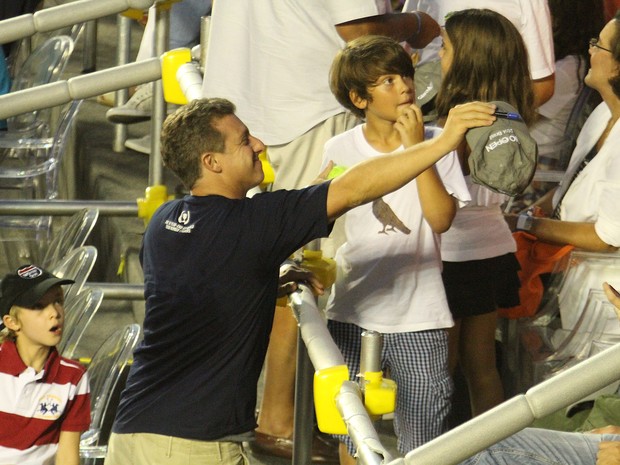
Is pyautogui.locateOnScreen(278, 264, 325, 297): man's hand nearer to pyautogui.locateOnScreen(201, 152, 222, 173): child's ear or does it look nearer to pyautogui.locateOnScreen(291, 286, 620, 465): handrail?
pyautogui.locateOnScreen(201, 152, 222, 173): child's ear

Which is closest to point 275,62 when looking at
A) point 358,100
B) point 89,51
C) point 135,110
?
point 358,100

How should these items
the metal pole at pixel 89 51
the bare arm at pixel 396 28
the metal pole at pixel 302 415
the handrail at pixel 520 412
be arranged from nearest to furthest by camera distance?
the handrail at pixel 520 412 < the metal pole at pixel 302 415 < the bare arm at pixel 396 28 < the metal pole at pixel 89 51

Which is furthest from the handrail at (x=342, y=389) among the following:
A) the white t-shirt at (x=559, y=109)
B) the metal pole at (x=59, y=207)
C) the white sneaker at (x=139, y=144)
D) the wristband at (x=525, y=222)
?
the white sneaker at (x=139, y=144)

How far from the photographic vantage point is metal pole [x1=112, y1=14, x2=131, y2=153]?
650 centimetres

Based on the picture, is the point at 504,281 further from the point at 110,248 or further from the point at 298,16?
the point at 110,248

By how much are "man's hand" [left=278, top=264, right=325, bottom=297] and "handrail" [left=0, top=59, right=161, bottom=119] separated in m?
1.14

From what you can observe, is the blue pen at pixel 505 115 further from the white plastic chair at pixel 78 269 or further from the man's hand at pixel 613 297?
the white plastic chair at pixel 78 269

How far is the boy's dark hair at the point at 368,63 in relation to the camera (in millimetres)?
3613

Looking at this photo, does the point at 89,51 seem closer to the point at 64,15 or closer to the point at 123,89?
the point at 123,89

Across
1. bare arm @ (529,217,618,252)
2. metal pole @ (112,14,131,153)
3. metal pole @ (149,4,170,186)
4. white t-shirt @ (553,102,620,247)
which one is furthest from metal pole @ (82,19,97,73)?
bare arm @ (529,217,618,252)

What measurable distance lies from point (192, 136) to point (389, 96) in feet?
2.18

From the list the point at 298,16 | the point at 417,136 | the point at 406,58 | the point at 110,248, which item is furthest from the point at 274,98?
the point at 110,248

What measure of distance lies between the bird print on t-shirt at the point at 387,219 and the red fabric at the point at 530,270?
101cm

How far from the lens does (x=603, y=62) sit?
4.32 metres
